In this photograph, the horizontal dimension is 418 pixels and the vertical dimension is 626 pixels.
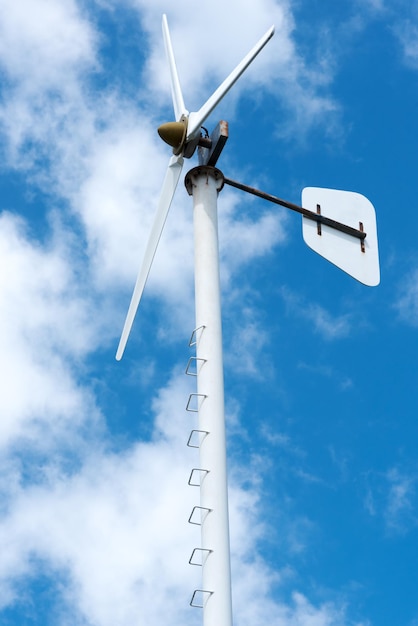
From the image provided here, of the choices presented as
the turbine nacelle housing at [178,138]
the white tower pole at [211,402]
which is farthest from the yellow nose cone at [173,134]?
the white tower pole at [211,402]

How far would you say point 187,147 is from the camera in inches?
663

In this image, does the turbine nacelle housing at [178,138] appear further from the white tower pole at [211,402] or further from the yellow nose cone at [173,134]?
the white tower pole at [211,402]

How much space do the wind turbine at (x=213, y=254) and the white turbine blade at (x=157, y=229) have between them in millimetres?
19

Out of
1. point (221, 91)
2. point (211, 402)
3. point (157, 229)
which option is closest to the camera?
point (211, 402)

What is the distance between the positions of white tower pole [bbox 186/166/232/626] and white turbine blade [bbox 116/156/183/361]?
0.49 m

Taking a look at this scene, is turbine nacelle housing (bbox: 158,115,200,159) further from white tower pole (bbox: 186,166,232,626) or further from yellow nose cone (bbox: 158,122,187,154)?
white tower pole (bbox: 186,166,232,626)

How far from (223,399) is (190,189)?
4.40 meters

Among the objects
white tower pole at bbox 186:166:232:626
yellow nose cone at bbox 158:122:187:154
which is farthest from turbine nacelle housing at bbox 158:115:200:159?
white tower pole at bbox 186:166:232:626

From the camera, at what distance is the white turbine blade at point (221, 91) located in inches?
635

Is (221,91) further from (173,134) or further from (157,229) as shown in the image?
(157,229)

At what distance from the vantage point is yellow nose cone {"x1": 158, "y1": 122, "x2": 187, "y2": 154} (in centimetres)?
1681

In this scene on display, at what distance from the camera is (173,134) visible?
16828 mm

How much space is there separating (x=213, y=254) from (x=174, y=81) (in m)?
5.08

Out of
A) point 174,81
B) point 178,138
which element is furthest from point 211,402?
point 174,81
